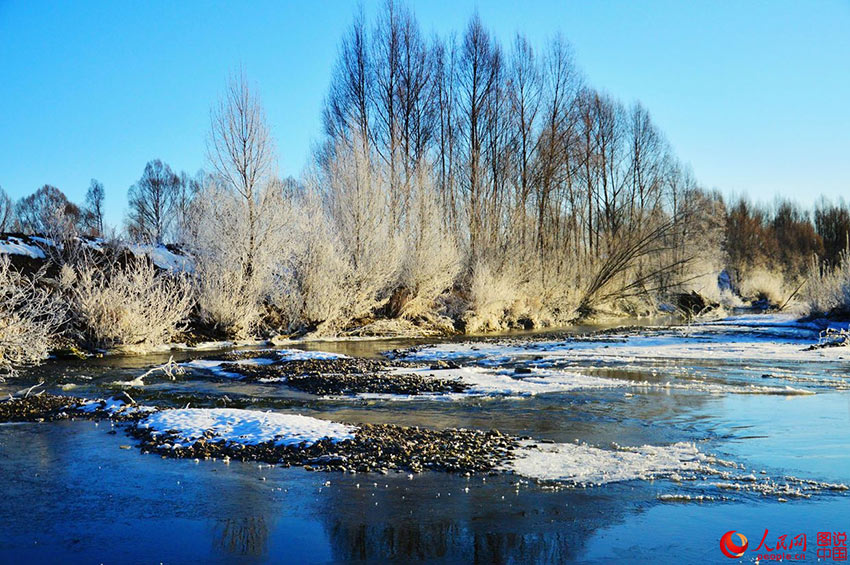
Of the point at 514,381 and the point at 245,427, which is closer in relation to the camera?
the point at 245,427

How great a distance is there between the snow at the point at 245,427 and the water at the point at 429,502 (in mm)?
659

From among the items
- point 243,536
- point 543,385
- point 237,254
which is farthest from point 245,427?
point 237,254

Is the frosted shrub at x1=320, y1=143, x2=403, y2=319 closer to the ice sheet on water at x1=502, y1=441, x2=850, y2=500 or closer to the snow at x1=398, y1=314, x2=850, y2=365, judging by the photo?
the snow at x1=398, y1=314, x2=850, y2=365

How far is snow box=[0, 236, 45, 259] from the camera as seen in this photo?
25875 millimetres

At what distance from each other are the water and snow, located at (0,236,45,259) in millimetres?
20179

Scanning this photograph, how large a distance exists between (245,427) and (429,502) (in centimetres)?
329

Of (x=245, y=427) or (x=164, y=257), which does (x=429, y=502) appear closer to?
(x=245, y=427)

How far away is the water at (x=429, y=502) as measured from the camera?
4.85 meters

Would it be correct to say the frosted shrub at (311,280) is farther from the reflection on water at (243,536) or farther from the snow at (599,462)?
the reflection on water at (243,536)

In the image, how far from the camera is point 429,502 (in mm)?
5801

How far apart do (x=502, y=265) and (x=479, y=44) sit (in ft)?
35.8

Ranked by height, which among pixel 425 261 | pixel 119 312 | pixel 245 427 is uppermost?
pixel 425 261

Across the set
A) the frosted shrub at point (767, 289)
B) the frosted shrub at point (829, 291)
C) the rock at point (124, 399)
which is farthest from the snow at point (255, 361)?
the frosted shrub at point (767, 289)

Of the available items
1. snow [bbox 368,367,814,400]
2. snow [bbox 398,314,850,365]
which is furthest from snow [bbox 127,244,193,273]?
snow [bbox 368,367,814,400]
